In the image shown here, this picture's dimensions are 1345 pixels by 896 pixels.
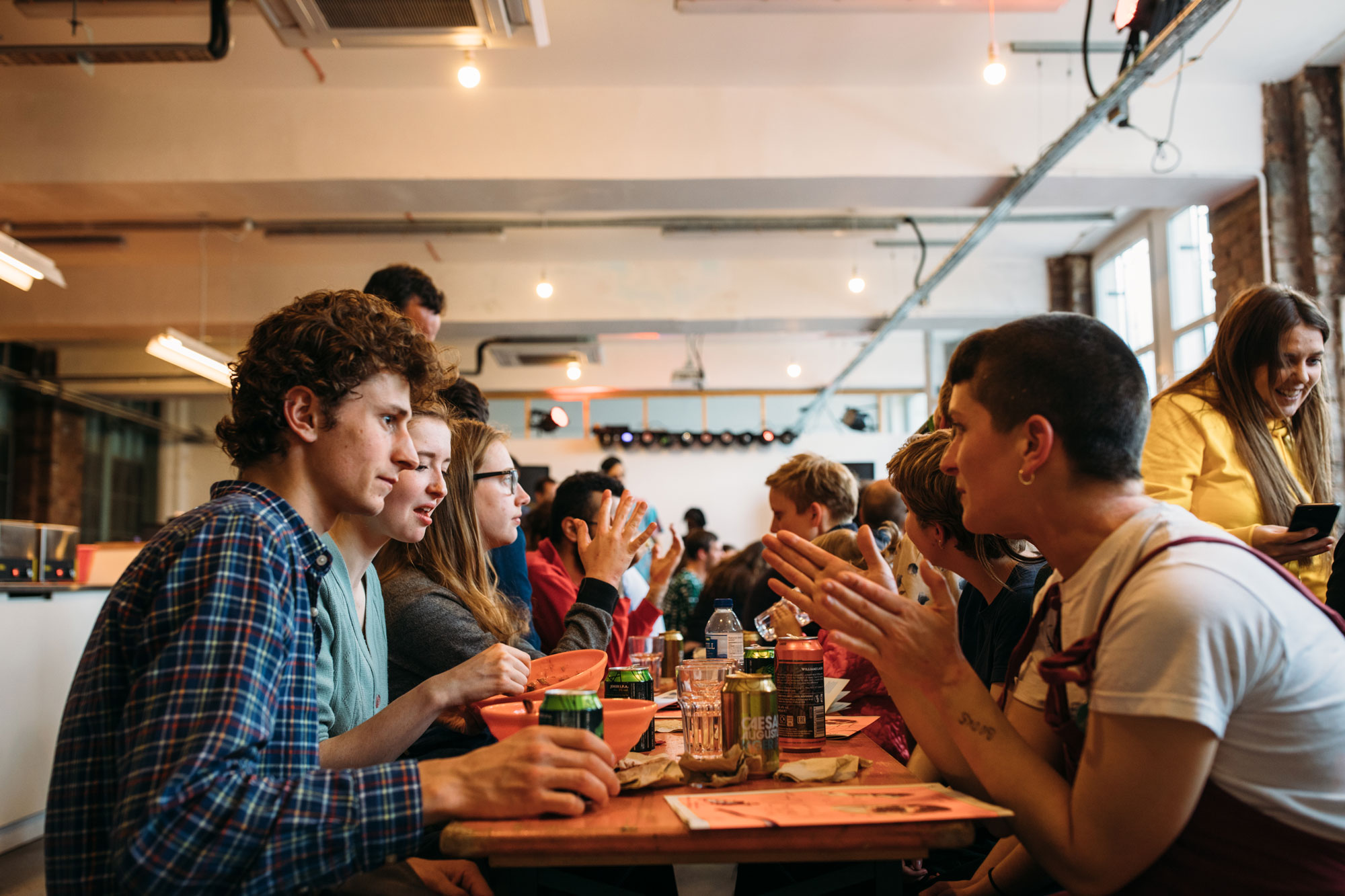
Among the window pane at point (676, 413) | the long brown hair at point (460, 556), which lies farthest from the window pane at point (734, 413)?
the long brown hair at point (460, 556)

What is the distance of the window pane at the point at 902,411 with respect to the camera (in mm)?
13094

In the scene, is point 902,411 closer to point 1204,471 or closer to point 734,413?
point 734,413

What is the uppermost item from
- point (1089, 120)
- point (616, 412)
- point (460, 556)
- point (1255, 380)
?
point (1089, 120)

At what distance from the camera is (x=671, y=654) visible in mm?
2973

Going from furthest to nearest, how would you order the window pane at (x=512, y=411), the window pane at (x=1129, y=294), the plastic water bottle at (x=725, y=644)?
the window pane at (x=512, y=411) < the window pane at (x=1129, y=294) < the plastic water bottle at (x=725, y=644)

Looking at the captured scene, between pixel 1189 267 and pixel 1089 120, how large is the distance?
3.32 m

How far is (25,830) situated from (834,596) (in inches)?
169

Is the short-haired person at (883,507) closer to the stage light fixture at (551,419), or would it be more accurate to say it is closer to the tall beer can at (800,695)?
the tall beer can at (800,695)

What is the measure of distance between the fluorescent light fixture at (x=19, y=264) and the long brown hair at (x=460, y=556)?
2851mm

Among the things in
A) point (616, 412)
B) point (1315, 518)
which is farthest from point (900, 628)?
point (616, 412)

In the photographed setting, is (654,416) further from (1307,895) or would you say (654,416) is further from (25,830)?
(1307,895)

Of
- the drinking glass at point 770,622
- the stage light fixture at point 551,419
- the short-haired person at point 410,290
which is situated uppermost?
the stage light fixture at point 551,419

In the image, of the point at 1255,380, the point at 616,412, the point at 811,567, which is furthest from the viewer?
the point at 616,412

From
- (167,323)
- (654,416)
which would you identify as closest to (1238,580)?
(167,323)
